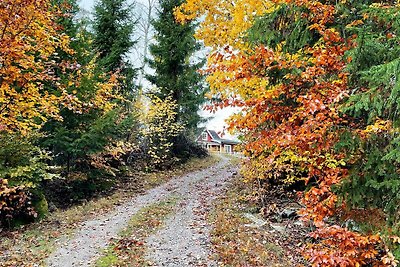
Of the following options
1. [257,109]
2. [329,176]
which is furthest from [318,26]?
[329,176]

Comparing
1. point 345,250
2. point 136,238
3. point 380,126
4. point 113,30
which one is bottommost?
point 136,238

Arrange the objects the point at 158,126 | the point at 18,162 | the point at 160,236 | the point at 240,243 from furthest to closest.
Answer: the point at 158,126 → the point at 18,162 → the point at 160,236 → the point at 240,243

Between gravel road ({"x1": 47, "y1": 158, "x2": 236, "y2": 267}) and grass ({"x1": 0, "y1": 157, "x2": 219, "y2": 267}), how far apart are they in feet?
1.26

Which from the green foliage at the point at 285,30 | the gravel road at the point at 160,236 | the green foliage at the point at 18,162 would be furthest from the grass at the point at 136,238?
the green foliage at the point at 285,30

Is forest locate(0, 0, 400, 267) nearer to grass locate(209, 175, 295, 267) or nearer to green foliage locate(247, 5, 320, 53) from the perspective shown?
green foliage locate(247, 5, 320, 53)

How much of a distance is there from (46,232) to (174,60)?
1601cm

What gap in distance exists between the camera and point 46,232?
1010cm

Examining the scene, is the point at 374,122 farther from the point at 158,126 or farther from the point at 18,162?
the point at 158,126

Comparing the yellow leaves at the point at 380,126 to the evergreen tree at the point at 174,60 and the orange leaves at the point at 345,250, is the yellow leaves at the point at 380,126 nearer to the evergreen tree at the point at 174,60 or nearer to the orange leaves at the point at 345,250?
the orange leaves at the point at 345,250

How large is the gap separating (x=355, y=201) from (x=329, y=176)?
0.53m

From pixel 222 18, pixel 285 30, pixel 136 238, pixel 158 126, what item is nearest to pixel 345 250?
pixel 285 30

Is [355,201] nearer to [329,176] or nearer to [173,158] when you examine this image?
[329,176]

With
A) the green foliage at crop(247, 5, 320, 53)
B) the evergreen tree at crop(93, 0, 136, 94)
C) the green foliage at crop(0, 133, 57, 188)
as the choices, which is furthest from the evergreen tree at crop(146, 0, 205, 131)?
the green foliage at crop(247, 5, 320, 53)

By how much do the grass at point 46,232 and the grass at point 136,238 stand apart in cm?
153
